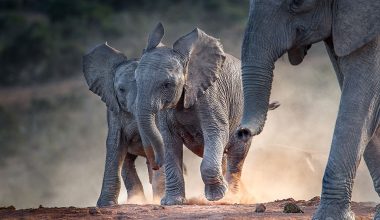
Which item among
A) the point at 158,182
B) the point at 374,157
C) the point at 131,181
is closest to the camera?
the point at 374,157

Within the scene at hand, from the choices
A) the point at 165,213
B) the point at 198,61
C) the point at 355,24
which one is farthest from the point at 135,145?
the point at 355,24

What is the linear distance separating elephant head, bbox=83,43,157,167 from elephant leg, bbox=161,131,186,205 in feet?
1.82

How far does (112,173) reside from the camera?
11883 mm

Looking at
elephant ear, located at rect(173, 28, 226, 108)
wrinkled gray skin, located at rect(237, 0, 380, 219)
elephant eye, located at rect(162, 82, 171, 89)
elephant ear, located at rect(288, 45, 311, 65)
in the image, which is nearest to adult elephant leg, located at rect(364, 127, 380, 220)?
wrinkled gray skin, located at rect(237, 0, 380, 219)

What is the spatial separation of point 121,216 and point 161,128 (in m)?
2.21

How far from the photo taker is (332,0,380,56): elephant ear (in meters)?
7.64

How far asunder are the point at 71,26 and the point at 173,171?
27631 millimetres

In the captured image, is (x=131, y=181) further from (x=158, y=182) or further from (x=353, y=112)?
(x=353, y=112)

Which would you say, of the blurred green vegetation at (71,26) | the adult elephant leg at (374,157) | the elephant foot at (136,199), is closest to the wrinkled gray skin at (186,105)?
the elephant foot at (136,199)

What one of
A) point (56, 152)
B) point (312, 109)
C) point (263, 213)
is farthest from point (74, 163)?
point (263, 213)

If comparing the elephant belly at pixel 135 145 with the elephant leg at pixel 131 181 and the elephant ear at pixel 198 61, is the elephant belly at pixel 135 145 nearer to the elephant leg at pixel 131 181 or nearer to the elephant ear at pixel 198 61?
the elephant leg at pixel 131 181

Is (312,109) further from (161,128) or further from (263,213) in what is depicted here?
(263,213)

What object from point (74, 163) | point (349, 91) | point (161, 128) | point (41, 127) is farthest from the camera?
point (41, 127)

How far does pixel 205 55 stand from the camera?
1146cm
